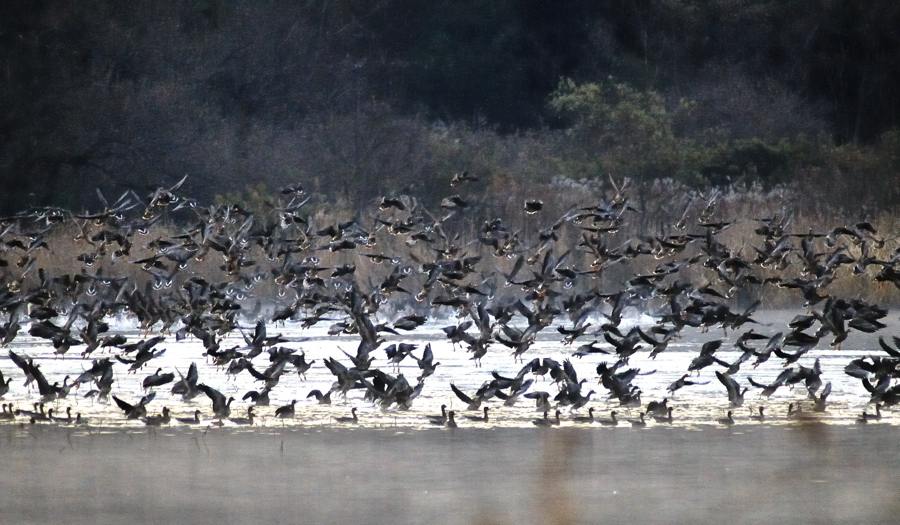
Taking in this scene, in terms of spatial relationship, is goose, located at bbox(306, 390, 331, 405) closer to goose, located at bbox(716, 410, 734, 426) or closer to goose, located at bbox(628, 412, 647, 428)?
goose, located at bbox(628, 412, 647, 428)

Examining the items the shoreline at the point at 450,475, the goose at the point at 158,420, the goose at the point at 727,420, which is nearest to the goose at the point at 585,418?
the shoreline at the point at 450,475

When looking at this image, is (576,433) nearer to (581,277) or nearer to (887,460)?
(887,460)

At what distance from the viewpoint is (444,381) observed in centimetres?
1084

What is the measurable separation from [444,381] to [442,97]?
96.7ft

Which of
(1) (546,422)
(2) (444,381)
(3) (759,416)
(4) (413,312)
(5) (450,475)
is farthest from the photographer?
(4) (413,312)

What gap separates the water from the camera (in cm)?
928

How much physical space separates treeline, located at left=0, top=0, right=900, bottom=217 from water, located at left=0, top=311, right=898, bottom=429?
36.0 ft

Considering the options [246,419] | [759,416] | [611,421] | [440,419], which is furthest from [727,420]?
[246,419]

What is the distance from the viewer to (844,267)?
17.1m

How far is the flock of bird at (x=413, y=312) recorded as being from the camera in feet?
31.0

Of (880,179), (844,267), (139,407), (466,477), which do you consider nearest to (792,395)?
(466,477)

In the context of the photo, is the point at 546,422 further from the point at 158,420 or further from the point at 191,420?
the point at 158,420

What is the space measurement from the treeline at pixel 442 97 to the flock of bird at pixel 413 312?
6724mm

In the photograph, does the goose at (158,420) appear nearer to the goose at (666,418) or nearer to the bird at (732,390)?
the goose at (666,418)
